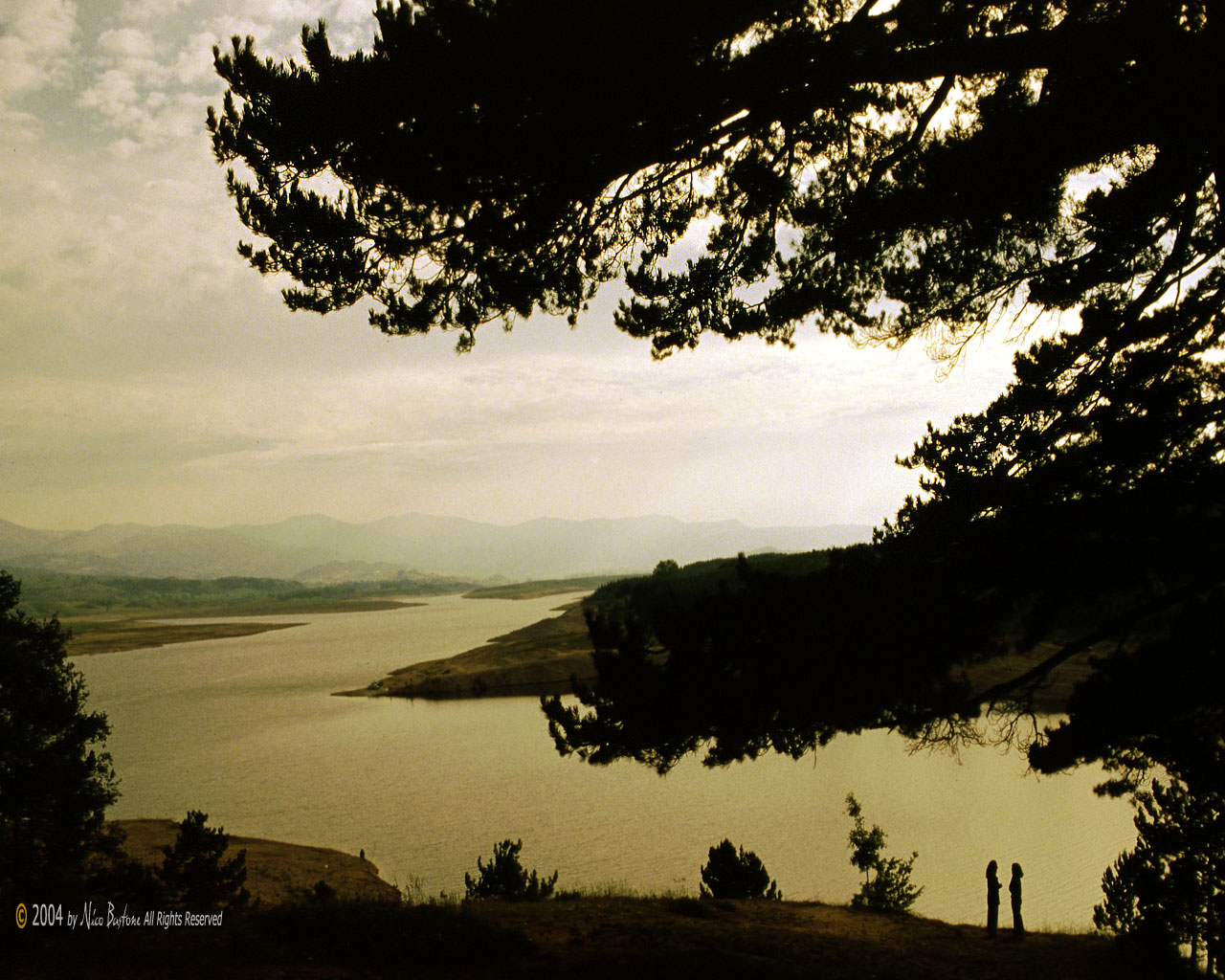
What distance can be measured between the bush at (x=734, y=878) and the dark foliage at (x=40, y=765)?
33.7ft

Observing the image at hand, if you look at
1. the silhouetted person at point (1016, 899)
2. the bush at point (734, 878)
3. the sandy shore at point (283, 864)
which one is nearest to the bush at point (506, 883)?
the bush at point (734, 878)

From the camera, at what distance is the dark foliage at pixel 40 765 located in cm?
1341

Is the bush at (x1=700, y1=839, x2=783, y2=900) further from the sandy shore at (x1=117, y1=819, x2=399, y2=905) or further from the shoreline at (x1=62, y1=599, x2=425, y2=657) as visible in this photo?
the shoreline at (x1=62, y1=599, x2=425, y2=657)

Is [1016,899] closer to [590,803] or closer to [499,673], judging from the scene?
[590,803]

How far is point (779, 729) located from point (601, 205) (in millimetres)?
4694

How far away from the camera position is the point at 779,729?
5988 millimetres

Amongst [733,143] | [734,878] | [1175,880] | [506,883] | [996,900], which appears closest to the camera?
[733,143]

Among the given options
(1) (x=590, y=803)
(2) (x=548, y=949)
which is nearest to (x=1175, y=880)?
(2) (x=548, y=949)

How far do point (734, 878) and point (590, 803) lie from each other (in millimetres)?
9742

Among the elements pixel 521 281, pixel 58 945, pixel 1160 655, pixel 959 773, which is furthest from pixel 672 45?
pixel 959 773

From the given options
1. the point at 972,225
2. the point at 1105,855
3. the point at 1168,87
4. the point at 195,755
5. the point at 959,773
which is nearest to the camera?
the point at 1168,87

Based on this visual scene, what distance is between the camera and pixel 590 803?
75.2 feet

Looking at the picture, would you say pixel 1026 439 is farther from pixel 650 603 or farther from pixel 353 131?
pixel 353 131

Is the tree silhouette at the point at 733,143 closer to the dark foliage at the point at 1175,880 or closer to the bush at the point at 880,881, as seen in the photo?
the dark foliage at the point at 1175,880
